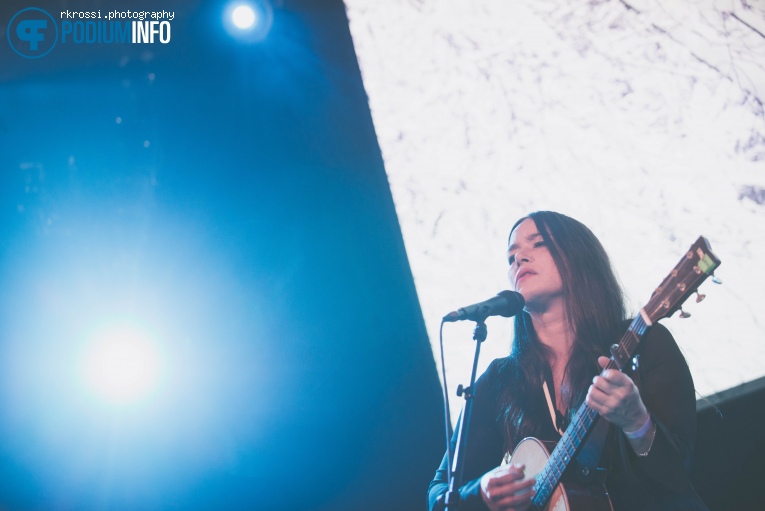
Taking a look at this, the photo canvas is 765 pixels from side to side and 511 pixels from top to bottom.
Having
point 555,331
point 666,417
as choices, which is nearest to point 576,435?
point 666,417

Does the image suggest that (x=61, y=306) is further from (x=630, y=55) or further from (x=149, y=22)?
(x=630, y=55)

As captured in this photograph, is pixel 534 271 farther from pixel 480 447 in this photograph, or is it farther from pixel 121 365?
pixel 121 365

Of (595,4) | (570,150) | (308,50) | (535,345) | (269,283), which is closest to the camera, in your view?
(535,345)

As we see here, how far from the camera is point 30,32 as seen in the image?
290 centimetres

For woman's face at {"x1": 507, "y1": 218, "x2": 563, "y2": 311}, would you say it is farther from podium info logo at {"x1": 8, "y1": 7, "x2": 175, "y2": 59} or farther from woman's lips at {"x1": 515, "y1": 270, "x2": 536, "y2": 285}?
podium info logo at {"x1": 8, "y1": 7, "x2": 175, "y2": 59}

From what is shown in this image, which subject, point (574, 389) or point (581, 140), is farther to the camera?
point (581, 140)

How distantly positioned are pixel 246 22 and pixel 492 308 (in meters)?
2.16

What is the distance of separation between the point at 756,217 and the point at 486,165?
1.04 meters

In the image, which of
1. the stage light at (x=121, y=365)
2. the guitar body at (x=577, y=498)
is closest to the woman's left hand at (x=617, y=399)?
the guitar body at (x=577, y=498)

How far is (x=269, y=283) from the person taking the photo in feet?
9.04

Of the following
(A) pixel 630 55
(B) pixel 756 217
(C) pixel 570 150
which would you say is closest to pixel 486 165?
(C) pixel 570 150

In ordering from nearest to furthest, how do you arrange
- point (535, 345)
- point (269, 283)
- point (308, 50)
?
point (535, 345) < point (269, 283) < point (308, 50)

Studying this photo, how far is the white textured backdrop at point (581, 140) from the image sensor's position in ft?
6.83

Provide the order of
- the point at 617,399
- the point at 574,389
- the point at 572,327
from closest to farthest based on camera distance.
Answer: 1. the point at 617,399
2. the point at 574,389
3. the point at 572,327
